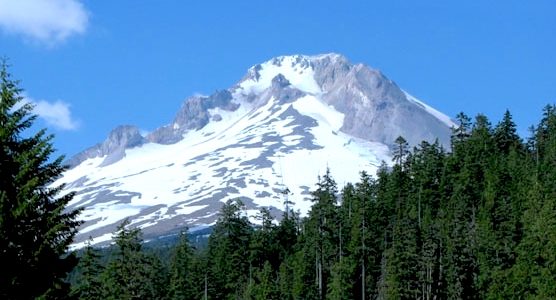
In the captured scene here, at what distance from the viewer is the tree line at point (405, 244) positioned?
6172 cm

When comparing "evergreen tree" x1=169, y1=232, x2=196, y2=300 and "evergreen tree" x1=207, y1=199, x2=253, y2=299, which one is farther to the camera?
"evergreen tree" x1=207, y1=199, x2=253, y2=299

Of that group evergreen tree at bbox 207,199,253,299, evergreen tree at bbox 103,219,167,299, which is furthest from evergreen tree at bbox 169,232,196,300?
evergreen tree at bbox 103,219,167,299

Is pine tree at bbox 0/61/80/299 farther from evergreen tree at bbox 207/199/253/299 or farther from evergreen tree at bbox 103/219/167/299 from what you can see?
evergreen tree at bbox 207/199/253/299

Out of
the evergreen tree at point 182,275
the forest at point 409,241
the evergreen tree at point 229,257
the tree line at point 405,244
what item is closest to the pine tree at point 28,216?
the tree line at point 405,244

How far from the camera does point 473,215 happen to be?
103625 millimetres

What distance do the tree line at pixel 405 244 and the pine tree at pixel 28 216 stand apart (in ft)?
96.5

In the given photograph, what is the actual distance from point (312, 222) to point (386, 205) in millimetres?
11496

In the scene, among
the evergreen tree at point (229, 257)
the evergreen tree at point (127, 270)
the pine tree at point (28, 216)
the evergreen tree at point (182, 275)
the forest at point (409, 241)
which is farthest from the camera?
the evergreen tree at point (229, 257)

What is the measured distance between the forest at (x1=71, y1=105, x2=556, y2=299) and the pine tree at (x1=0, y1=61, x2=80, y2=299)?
3410 centimetres

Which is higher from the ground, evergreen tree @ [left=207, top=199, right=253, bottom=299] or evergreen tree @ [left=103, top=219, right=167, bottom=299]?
evergreen tree @ [left=207, top=199, right=253, bottom=299]

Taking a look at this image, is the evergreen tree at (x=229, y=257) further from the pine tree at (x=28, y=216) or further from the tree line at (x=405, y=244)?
Answer: the pine tree at (x=28, y=216)

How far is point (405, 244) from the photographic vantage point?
92.1 meters

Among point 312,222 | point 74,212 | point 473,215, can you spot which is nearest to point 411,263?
point 473,215

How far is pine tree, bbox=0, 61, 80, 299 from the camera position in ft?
73.8
